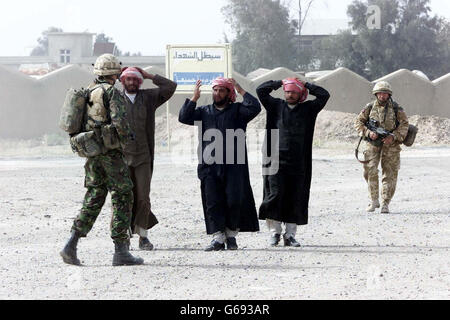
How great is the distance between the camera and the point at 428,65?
60312mm

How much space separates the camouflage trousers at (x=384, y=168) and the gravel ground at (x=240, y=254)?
312mm

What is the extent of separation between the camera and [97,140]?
879cm

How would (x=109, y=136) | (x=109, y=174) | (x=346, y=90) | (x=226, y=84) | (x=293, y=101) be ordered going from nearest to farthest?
1. (x=109, y=136)
2. (x=109, y=174)
3. (x=226, y=84)
4. (x=293, y=101)
5. (x=346, y=90)

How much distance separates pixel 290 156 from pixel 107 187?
222 centimetres

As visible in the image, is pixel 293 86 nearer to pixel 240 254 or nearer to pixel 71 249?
pixel 240 254

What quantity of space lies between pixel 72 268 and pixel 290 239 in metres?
2.50

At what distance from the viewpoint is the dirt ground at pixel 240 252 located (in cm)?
791

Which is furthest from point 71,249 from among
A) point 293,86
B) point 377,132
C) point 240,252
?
point 377,132

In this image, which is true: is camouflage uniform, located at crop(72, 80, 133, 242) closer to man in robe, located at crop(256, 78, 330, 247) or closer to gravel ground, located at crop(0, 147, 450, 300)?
gravel ground, located at crop(0, 147, 450, 300)

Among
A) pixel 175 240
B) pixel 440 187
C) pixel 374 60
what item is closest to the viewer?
pixel 175 240
